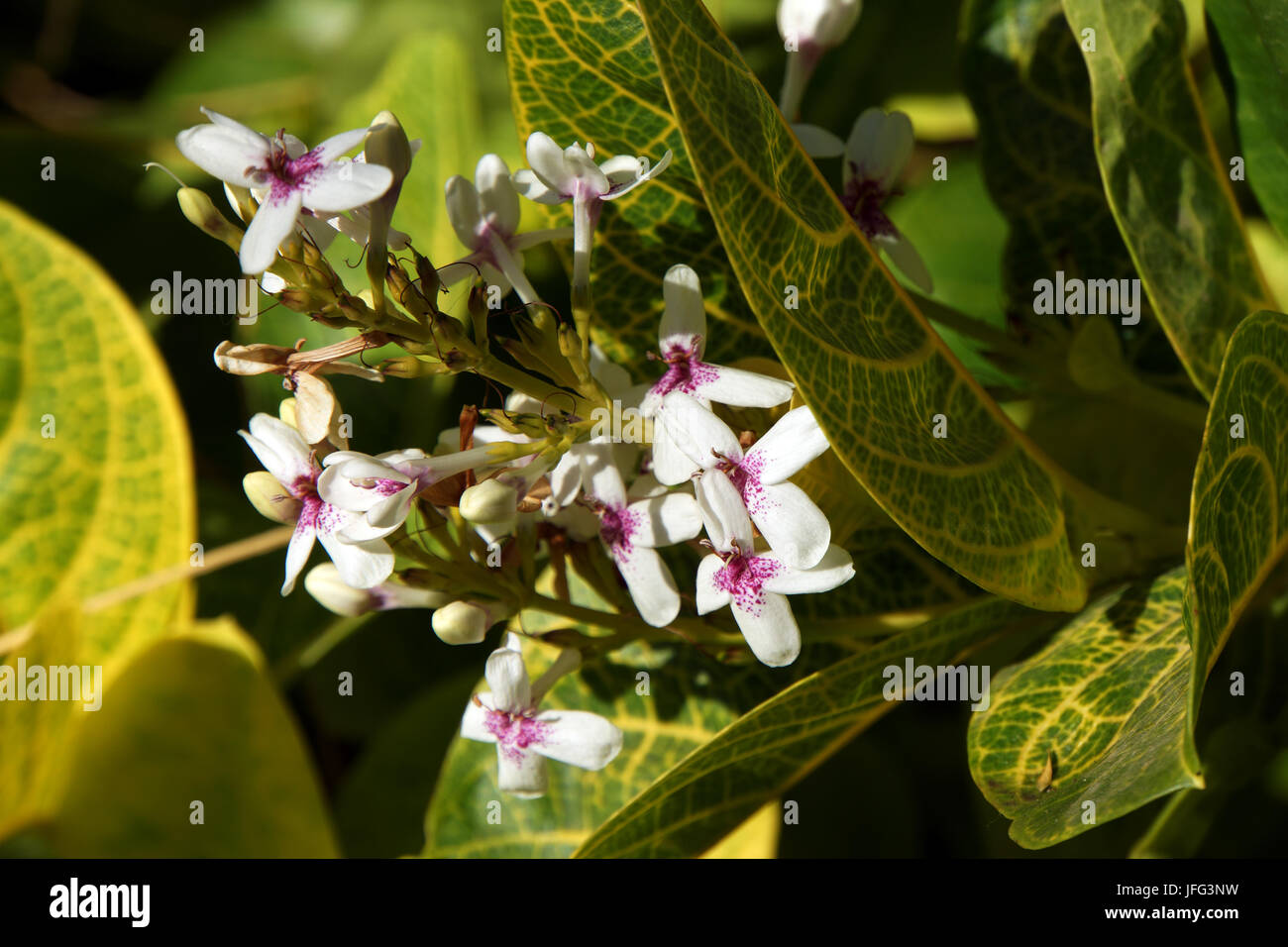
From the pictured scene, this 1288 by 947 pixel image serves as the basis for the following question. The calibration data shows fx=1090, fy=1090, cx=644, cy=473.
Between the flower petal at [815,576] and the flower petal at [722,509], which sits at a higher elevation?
the flower petal at [722,509]

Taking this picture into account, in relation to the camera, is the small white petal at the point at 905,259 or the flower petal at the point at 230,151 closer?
the flower petal at the point at 230,151

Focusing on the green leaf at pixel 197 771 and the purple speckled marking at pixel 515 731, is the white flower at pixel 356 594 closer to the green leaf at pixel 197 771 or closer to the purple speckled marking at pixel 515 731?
the purple speckled marking at pixel 515 731

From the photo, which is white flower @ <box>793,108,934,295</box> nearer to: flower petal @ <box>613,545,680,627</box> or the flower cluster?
the flower cluster

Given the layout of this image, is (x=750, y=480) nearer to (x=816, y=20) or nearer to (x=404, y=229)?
(x=816, y=20)

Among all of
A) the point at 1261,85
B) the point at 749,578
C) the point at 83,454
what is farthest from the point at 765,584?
the point at 83,454

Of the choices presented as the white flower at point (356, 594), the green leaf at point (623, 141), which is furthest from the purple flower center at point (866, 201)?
the white flower at point (356, 594)

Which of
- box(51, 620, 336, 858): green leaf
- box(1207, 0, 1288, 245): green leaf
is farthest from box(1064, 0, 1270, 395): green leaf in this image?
box(51, 620, 336, 858): green leaf

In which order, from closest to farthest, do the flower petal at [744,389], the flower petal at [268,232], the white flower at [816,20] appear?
the flower petal at [268,232] < the flower petal at [744,389] < the white flower at [816,20]
